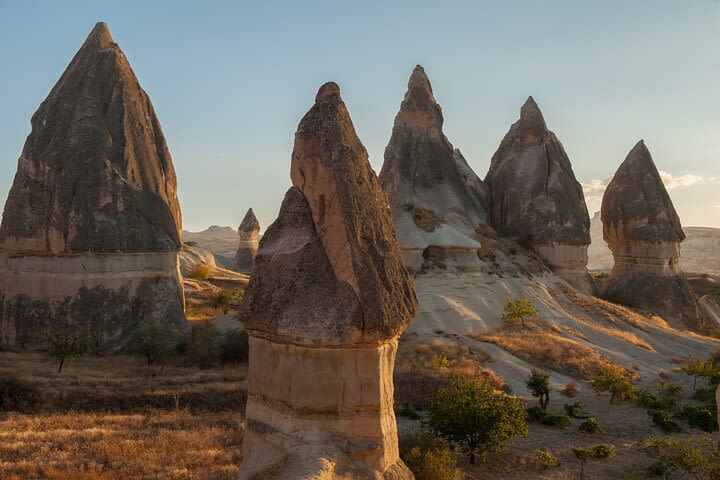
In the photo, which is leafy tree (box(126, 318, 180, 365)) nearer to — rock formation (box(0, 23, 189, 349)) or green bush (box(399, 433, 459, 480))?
rock formation (box(0, 23, 189, 349))

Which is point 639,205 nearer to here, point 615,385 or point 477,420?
point 615,385

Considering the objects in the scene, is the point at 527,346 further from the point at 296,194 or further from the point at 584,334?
the point at 296,194

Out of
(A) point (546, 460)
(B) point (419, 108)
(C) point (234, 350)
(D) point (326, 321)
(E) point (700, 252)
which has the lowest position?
(A) point (546, 460)

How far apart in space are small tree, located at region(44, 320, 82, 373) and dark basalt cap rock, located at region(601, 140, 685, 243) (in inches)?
1274

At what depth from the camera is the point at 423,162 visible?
30781 millimetres

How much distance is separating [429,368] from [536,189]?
59.9 feet

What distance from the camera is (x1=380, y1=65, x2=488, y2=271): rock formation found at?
27516mm

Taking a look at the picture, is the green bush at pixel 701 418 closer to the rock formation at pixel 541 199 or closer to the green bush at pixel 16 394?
the rock formation at pixel 541 199

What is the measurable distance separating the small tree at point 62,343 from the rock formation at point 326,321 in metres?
12.9

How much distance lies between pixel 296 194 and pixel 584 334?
20.3 meters

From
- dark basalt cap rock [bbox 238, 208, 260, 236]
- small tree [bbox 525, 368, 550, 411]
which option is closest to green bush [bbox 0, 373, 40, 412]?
small tree [bbox 525, 368, 550, 411]

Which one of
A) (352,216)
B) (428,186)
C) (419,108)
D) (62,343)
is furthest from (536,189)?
(352,216)

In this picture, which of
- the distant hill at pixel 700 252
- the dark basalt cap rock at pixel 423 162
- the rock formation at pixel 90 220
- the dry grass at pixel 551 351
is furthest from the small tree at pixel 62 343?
the distant hill at pixel 700 252

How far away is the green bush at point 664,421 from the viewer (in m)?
14.8
